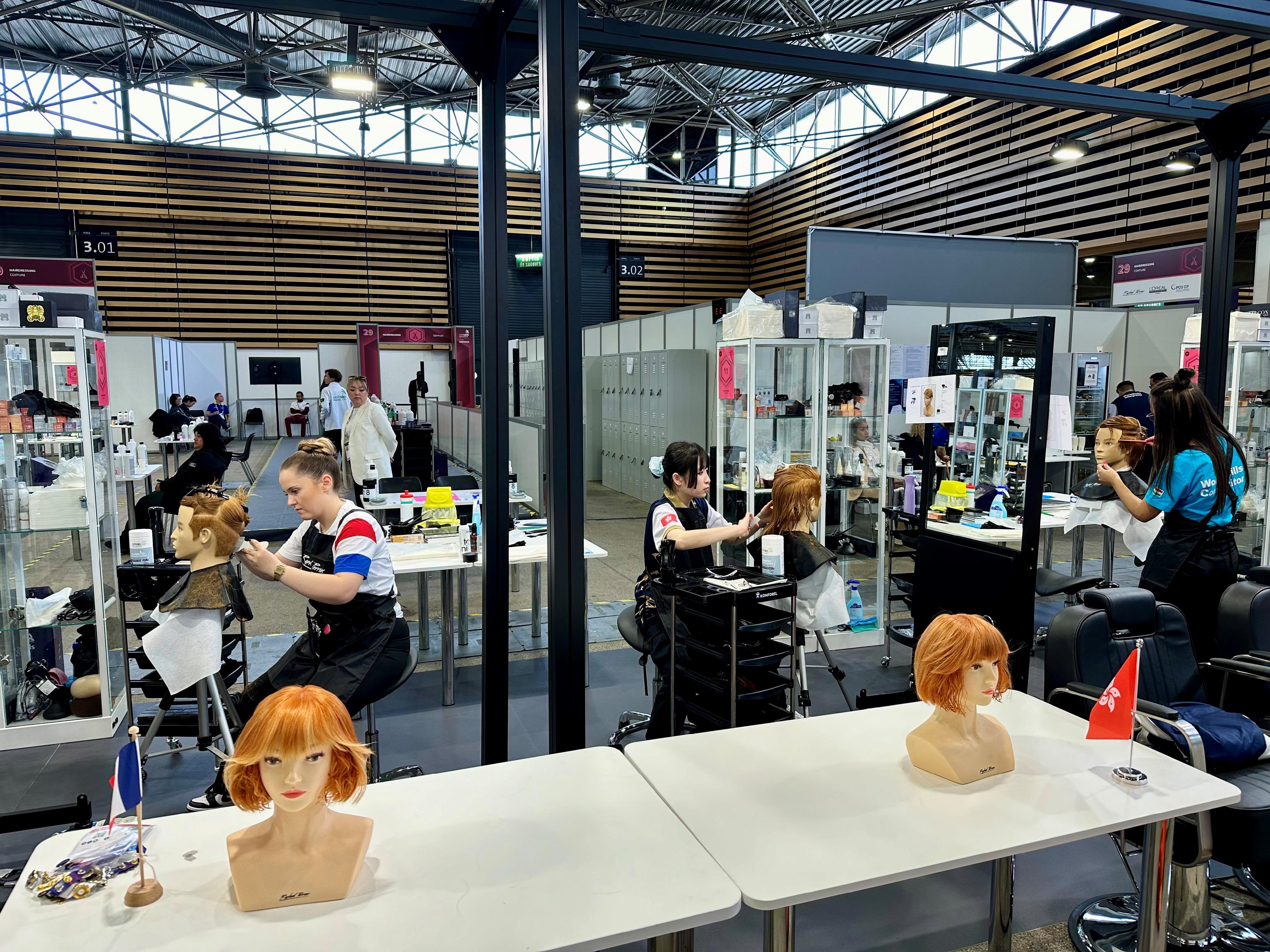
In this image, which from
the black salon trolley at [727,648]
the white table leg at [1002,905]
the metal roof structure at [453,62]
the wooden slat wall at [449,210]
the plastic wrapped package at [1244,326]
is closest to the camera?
the white table leg at [1002,905]

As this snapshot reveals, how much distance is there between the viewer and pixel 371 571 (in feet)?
10.0

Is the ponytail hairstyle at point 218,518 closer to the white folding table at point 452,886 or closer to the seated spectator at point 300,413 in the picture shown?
the white folding table at point 452,886

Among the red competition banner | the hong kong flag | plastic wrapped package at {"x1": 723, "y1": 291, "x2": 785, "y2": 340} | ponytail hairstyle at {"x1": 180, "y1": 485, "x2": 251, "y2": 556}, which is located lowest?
the hong kong flag

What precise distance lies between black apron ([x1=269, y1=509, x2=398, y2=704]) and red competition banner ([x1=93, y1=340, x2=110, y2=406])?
71.4 inches

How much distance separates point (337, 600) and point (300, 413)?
14.9 m

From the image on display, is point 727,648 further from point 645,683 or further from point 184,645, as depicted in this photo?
point 184,645

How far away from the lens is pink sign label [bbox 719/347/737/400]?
5.28 m

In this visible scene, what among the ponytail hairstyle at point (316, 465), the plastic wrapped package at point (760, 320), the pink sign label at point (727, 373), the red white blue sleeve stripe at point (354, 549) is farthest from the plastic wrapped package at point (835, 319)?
the red white blue sleeve stripe at point (354, 549)

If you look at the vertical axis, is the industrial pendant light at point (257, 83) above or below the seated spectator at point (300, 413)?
above

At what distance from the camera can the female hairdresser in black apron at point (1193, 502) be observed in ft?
12.0

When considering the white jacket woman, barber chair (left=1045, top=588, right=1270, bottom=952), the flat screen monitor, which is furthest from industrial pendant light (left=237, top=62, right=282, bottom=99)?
barber chair (left=1045, top=588, right=1270, bottom=952)

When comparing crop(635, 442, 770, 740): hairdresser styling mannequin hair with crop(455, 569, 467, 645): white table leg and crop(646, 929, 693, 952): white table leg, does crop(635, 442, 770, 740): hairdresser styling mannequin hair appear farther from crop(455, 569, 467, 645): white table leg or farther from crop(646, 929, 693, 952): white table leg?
crop(455, 569, 467, 645): white table leg

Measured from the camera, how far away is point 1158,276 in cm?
912

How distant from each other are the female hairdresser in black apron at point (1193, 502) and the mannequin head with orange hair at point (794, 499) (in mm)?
1384
